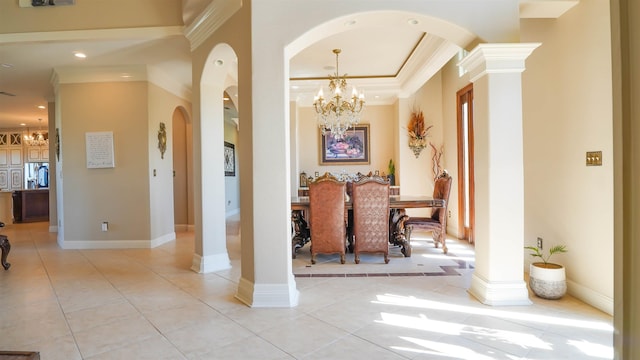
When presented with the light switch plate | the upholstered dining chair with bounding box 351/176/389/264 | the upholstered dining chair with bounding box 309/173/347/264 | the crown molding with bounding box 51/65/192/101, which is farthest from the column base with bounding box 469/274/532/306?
the crown molding with bounding box 51/65/192/101

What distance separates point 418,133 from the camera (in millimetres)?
6520

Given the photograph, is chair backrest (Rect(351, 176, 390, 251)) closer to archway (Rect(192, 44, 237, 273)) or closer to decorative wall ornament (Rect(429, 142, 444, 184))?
archway (Rect(192, 44, 237, 273))

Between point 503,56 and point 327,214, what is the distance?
2336mm

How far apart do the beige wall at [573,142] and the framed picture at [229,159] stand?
22.9ft

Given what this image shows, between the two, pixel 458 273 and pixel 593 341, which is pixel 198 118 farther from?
pixel 593 341

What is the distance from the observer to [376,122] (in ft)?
24.2

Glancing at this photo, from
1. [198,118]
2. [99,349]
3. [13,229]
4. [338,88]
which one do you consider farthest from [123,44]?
[13,229]

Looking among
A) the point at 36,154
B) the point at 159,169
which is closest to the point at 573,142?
the point at 159,169

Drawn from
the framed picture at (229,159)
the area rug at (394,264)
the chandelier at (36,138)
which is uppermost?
the chandelier at (36,138)

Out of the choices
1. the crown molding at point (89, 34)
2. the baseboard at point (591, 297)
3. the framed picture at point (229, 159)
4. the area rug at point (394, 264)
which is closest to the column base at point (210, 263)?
the area rug at point (394, 264)

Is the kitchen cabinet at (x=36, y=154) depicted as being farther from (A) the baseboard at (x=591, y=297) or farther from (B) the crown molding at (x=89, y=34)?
(A) the baseboard at (x=591, y=297)

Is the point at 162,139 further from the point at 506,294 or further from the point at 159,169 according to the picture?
the point at 506,294

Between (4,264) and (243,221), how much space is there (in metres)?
3.37

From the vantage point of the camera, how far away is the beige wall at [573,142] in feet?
8.52
